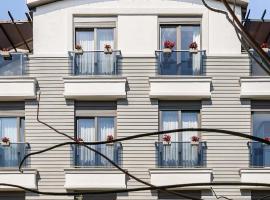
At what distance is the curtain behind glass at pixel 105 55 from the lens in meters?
20.1

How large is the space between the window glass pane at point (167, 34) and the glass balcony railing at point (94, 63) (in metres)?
1.18

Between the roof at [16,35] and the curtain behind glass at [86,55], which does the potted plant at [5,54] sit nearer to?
the roof at [16,35]

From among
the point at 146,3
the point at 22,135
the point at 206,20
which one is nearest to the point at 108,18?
the point at 146,3

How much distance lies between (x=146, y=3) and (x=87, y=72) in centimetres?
241

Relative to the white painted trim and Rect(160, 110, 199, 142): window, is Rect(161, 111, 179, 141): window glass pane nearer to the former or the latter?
Rect(160, 110, 199, 142): window

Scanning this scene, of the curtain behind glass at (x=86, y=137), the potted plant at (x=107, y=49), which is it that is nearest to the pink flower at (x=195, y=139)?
the curtain behind glass at (x=86, y=137)

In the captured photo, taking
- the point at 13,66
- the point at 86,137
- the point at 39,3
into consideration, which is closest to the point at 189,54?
the point at 86,137

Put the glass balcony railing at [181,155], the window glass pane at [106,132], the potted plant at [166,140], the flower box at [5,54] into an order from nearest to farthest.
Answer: the flower box at [5,54] < the potted plant at [166,140] < the glass balcony railing at [181,155] < the window glass pane at [106,132]

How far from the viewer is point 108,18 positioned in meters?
20.3

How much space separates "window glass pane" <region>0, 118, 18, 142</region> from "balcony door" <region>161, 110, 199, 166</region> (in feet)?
12.6

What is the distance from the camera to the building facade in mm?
19781

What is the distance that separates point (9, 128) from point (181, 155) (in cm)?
451

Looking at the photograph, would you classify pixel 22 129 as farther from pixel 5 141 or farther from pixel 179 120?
pixel 179 120

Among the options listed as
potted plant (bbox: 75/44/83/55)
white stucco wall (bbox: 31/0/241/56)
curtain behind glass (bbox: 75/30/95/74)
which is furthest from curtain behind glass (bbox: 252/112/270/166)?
potted plant (bbox: 75/44/83/55)
